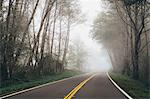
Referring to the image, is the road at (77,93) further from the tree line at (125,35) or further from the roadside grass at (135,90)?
the tree line at (125,35)

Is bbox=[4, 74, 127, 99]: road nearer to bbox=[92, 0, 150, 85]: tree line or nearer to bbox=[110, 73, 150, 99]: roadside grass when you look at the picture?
bbox=[110, 73, 150, 99]: roadside grass

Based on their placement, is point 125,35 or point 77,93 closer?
point 77,93

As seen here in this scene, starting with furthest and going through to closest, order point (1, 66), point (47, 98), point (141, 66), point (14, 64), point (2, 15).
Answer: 1. point (141, 66)
2. point (14, 64)
3. point (1, 66)
4. point (2, 15)
5. point (47, 98)

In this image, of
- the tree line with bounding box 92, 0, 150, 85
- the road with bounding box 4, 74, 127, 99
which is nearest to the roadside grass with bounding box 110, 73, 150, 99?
the road with bounding box 4, 74, 127, 99

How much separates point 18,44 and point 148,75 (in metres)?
19.8

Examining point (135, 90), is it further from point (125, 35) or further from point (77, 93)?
point (125, 35)

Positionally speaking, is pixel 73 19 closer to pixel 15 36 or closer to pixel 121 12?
pixel 121 12

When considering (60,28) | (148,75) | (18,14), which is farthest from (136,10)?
(60,28)

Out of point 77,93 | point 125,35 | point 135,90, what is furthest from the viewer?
point 125,35

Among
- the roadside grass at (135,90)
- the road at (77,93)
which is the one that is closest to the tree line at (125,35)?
the roadside grass at (135,90)

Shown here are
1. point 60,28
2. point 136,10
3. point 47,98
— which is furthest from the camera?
point 60,28

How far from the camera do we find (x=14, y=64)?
2552 cm

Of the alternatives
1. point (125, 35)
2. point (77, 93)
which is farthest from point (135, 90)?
point (125, 35)

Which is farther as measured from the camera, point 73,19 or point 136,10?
point 73,19
